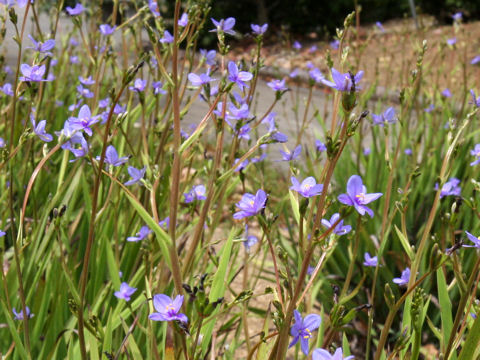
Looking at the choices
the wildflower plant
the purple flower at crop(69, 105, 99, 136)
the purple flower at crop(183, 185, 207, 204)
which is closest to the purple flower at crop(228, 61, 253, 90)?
the wildflower plant

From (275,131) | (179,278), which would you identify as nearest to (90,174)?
(275,131)

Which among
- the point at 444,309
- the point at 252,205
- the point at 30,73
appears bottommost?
the point at 444,309

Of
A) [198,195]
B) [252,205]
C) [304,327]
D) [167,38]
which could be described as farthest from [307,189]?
→ [167,38]

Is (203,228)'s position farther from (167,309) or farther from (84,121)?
(167,309)

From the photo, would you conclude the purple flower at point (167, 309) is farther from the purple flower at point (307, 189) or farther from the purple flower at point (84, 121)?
the purple flower at point (84, 121)

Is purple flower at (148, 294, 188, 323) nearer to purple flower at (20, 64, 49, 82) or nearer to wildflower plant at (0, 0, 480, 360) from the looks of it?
wildflower plant at (0, 0, 480, 360)

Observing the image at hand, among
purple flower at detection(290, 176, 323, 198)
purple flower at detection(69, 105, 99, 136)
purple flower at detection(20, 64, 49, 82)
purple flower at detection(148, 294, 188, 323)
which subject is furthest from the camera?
purple flower at detection(20, 64, 49, 82)

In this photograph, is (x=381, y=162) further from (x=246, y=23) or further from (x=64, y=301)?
(x=246, y=23)
